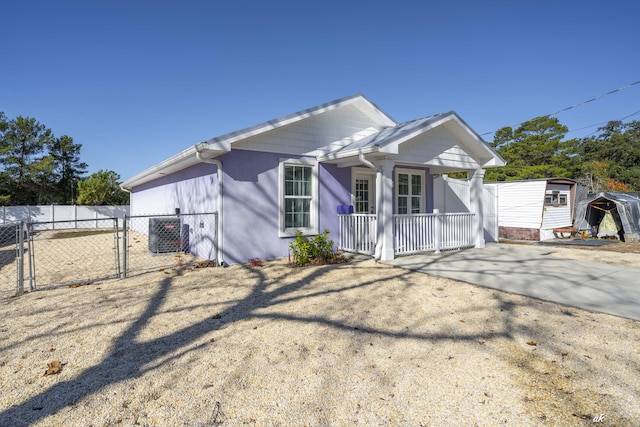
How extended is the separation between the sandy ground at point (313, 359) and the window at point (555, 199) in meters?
11.6

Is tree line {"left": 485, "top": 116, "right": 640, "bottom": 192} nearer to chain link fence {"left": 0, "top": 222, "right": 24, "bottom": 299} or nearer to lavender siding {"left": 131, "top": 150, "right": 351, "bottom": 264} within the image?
lavender siding {"left": 131, "top": 150, "right": 351, "bottom": 264}

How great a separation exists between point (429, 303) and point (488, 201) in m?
9.56

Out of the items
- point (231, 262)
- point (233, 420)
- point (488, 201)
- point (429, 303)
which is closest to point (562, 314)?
point (429, 303)

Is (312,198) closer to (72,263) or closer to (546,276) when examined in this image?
(546,276)

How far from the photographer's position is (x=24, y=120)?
2777 cm

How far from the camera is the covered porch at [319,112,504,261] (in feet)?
24.9

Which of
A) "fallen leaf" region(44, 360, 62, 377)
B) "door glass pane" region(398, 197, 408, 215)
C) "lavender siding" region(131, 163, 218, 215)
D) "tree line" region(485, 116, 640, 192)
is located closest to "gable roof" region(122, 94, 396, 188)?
"lavender siding" region(131, 163, 218, 215)

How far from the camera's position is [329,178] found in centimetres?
862

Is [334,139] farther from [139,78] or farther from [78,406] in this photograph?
[139,78]

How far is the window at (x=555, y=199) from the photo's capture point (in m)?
14.1

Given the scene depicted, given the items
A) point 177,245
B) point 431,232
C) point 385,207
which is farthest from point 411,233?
point 177,245

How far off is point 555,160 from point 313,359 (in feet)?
107

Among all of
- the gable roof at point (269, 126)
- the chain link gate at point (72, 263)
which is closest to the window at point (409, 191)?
the gable roof at point (269, 126)

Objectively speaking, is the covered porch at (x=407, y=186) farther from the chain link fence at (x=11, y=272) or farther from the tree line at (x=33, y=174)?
the tree line at (x=33, y=174)
